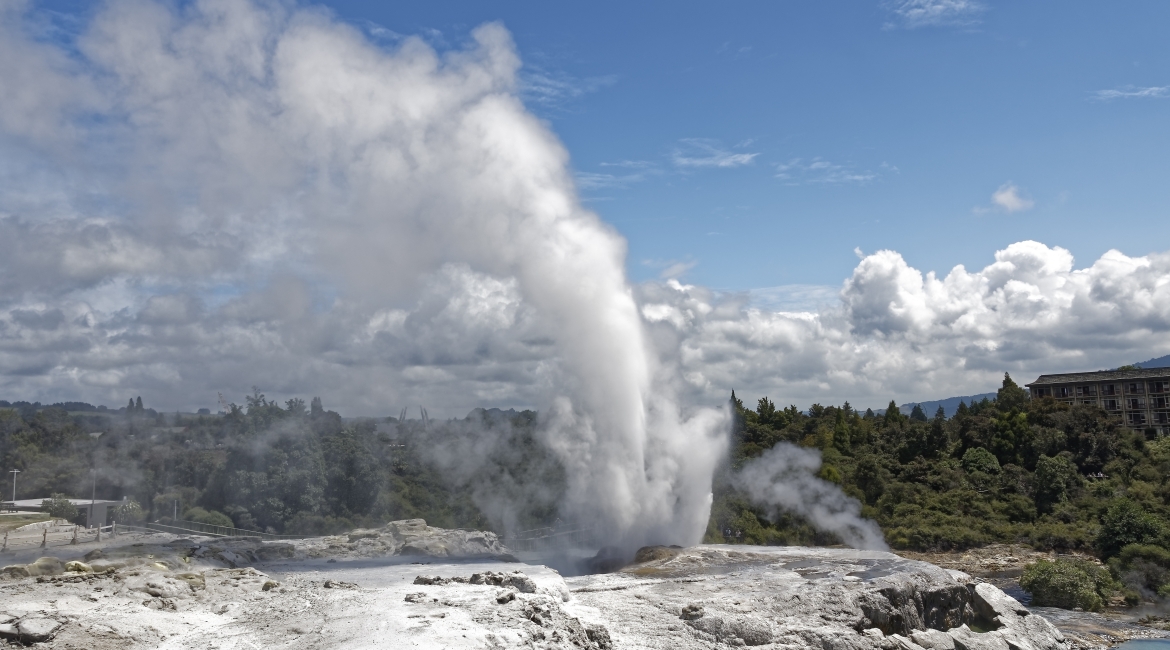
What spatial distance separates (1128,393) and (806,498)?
4991cm

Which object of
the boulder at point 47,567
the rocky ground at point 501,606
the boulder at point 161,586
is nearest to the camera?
the rocky ground at point 501,606

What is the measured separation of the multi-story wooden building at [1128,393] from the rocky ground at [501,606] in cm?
5761

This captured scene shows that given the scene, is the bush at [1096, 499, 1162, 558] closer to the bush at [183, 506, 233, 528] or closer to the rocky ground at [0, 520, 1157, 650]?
the rocky ground at [0, 520, 1157, 650]

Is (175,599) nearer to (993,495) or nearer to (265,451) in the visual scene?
(265,451)

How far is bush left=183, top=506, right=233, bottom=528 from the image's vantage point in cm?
4141

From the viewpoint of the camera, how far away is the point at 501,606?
61.3 ft

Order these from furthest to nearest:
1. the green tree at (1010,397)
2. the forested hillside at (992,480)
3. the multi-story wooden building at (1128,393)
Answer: the multi-story wooden building at (1128,393) < the green tree at (1010,397) < the forested hillside at (992,480)

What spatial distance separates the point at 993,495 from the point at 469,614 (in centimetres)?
3918

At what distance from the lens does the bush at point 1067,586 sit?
1172 inches

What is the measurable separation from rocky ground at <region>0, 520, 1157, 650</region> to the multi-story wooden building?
189ft

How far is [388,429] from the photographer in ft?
203

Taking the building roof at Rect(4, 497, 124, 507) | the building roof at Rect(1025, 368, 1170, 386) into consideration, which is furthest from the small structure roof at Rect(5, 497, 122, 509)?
the building roof at Rect(1025, 368, 1170, 386)

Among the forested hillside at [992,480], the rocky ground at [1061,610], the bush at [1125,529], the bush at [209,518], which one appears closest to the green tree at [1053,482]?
the forested hillside at [992,480]

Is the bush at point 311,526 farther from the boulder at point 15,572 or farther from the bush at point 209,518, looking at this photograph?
the boulder at point 15,572
